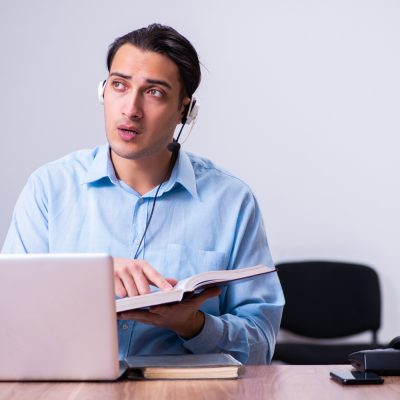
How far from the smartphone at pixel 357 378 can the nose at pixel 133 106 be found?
2.79 feet

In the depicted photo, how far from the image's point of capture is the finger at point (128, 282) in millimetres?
1597

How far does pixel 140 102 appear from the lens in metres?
2.00

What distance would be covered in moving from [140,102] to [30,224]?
431 mm

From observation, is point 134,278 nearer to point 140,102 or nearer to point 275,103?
point 140,102

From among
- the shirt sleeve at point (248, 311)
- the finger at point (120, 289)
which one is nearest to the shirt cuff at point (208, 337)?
the shirt sleeve at point (248, 311)

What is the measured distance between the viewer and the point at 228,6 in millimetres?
3746

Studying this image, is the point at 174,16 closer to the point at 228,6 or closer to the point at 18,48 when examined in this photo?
the point at 228,6

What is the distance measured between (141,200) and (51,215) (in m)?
0.24

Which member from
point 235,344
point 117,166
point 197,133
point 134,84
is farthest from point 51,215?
point 197,133

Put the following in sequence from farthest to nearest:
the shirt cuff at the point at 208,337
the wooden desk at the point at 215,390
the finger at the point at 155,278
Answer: the shirt cuff at the point at 208,337 < the finger at the point at 155,278 < the wooden desk at the point at 215,390

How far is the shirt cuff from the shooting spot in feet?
5.65

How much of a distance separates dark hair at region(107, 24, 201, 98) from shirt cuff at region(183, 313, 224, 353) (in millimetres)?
712

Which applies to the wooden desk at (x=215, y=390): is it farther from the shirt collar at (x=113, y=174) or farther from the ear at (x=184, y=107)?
the ear at (x=184, y=107)

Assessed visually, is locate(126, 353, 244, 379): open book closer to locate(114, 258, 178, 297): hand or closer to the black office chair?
locate(114, 258, 178, 297): hand
